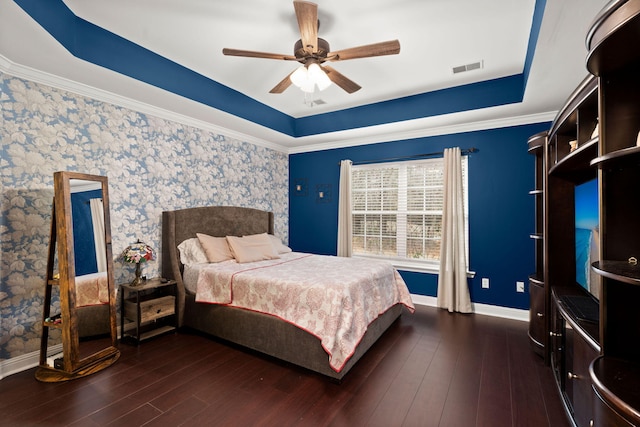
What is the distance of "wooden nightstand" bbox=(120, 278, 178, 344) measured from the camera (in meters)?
3.00

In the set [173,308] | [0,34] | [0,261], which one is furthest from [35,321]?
[0,34]

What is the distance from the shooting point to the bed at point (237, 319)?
2.43 metres

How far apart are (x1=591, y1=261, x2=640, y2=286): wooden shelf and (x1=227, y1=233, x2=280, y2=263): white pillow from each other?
3.18 m

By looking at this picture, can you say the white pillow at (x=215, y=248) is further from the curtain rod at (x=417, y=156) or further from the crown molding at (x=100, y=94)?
the curtain rod at (x=417, y=156)

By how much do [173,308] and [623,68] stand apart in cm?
383

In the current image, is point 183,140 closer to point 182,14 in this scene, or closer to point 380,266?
point 182,14

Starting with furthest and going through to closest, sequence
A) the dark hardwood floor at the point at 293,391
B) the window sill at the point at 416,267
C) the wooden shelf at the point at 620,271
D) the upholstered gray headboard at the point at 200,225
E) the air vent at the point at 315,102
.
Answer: the window sill at the point at 416,267
the air vent at the point at 315,102
the upholstered gray headboard at the point at 200,225
the dark hardwood floor at the point at 293,391
the wooden shelf at the point at 620,271

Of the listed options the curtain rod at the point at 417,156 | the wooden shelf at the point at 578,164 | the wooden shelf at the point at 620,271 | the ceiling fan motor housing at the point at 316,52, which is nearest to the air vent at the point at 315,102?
the curtain rod at the point at 417,156

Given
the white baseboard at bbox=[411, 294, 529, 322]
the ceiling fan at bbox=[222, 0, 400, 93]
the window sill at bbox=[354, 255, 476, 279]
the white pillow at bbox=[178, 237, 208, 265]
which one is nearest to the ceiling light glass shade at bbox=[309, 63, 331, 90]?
the ceiling fan at bbox=[222, 0, 400, 93]

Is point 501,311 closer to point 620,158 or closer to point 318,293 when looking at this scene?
point 318,293

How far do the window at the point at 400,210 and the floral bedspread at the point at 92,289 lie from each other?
336 cm

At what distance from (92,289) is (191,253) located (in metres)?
1.06

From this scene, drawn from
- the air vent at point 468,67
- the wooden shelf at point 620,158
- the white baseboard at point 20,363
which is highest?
the air vent at point 468,67

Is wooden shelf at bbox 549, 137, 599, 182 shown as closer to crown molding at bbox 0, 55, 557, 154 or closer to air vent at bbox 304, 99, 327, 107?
crown molding at bbox 0, 55, 557, 154
